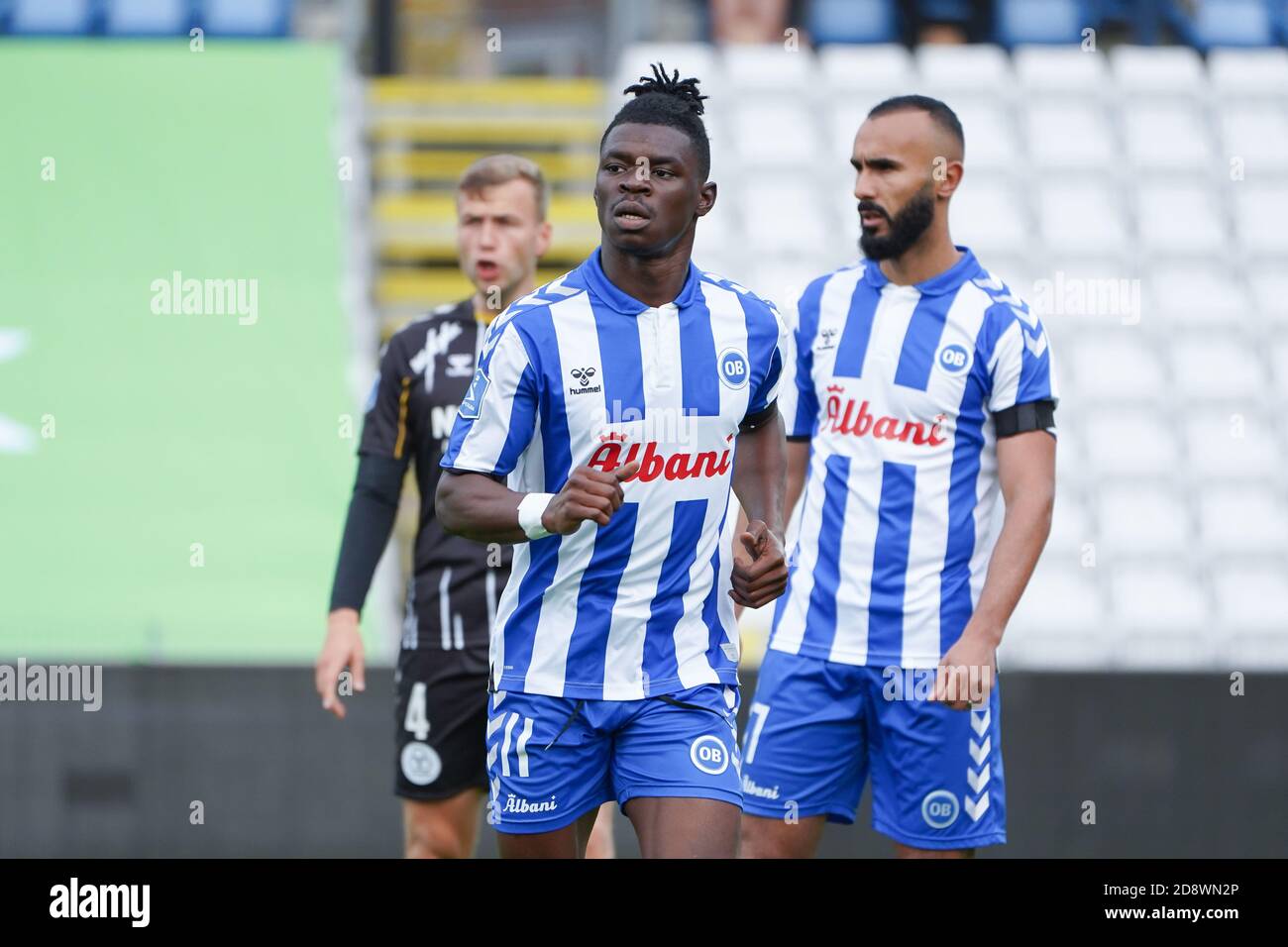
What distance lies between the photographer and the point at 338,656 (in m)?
5.29

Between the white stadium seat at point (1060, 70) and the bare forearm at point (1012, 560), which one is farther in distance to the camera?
the white stadium seat at point (1060, 70)

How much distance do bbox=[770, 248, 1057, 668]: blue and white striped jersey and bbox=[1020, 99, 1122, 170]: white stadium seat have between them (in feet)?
21.0

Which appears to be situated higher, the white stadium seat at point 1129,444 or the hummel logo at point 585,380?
the white stadium seat at point 1129,444

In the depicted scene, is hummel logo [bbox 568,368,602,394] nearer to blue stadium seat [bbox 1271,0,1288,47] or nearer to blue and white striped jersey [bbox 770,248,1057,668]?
blue and white striped jersey [bbox 770,248,1057,668]

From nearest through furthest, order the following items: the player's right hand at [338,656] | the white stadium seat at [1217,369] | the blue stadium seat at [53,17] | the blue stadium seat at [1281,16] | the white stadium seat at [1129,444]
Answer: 1. the player's right hand at [338,656]
2. the white stadium seat at [1129,444]
3. the white stadium seat at [1217,369]
4. the blue stadium seat at [53,17]
5. the blue stadium seat at [1281,16]

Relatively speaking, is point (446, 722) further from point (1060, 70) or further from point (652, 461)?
point (1060, 70)

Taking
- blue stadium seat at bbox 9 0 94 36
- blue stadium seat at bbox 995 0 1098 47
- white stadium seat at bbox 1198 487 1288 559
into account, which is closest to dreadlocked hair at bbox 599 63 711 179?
white stadium seat at bbox 1198 487 1288 559

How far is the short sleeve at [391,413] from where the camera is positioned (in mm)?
5535

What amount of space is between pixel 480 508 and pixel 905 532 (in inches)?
60.7

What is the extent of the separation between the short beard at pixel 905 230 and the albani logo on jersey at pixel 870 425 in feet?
1.34

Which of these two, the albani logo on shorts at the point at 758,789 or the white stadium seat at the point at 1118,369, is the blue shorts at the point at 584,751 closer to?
the albani logo on shorts at the point at 758,789

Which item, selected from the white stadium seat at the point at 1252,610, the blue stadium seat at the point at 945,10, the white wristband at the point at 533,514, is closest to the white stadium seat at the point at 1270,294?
the white stadium seat at the point at 1252,610

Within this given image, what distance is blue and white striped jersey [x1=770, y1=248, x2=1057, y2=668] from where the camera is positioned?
198 inches

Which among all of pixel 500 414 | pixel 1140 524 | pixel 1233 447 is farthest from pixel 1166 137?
pixel 500 414
